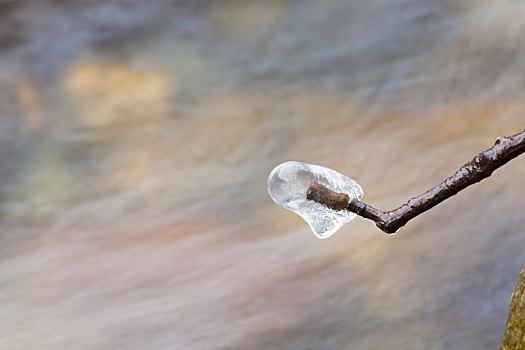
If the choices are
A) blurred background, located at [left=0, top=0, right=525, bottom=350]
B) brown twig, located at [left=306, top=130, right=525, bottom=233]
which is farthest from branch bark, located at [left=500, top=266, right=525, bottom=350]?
blurred background, located at [left=0, top=0, right=525, bottom=350]

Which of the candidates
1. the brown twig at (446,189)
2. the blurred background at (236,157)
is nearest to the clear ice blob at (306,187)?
the brown twig at (446,189)

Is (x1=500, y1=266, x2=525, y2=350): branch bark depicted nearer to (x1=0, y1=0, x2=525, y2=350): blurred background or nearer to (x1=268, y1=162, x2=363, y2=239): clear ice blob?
(x1=268, y1=162, x2=363, y2=239): clear ice blob

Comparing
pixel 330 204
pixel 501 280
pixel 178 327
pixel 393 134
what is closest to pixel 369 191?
pixel 393 134

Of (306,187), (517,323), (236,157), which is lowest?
(517,323)

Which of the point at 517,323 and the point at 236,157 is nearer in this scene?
the point at 517,323

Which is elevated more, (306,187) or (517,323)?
(306,187)

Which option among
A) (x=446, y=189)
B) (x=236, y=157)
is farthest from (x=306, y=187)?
(x=236, y=157)

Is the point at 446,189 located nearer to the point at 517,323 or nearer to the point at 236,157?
the point at 517,323
